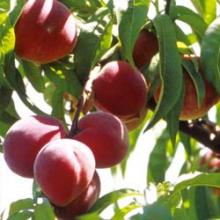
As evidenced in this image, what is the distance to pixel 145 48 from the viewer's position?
1.22 meters

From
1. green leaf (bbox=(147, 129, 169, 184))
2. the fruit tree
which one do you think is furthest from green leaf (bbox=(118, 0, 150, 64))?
green leaf (bbox=(147, 129, 169, 184))

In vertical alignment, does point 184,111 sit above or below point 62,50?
below

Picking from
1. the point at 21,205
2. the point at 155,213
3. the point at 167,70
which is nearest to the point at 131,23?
the point at 167,70

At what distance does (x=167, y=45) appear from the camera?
112 centimetres

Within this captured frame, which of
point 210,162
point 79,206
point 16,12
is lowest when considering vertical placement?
point 210,162

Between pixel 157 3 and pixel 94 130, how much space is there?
0.88ft

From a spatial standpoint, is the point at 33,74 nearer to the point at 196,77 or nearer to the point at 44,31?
the point at 44,31

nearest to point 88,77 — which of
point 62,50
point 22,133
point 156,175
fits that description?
point 62,50

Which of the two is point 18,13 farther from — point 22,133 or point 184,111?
point 184,111

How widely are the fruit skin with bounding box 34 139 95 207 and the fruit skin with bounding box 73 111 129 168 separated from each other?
0.17ft

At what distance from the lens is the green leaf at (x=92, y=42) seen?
1172 mm

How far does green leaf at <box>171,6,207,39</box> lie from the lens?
1240 mm

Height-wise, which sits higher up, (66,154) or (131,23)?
(131,23)

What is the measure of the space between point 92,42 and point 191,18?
0.17 m
